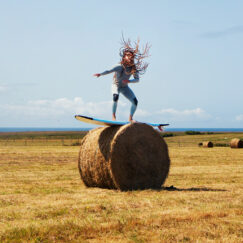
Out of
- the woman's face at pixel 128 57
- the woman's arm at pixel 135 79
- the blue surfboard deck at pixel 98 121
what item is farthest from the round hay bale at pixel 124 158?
the woman's face at pixel 128 57

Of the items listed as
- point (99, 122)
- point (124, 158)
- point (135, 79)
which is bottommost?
point (124, 158)

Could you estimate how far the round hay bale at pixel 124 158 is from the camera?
11.4 metres

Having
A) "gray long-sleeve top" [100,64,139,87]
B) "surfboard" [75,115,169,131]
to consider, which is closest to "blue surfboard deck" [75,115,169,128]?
"surfboard" [75,115,169,131]

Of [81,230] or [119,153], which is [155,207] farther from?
[119,153]

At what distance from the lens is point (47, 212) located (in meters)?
8.07

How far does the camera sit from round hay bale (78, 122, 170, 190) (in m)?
11.4

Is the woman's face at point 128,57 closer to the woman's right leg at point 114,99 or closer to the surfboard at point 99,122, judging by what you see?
the woman's right leg at point 114,99

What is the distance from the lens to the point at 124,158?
11453mm

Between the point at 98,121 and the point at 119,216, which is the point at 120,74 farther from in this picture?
the point at 119,216

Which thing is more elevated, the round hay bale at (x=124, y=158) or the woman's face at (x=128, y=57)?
the woman's face at (x=128, y=57)

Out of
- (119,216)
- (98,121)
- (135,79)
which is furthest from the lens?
(135,79)

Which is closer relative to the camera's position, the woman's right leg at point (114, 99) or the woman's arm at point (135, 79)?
the woman's right leg at point (114, 99)

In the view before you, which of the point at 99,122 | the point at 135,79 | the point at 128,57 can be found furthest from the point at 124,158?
the point at 128,57

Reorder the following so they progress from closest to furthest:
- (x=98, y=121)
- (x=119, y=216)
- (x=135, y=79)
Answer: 1. (x=119, y=216)
2. (x=98, y=121)
3. (x=135, y=79)
